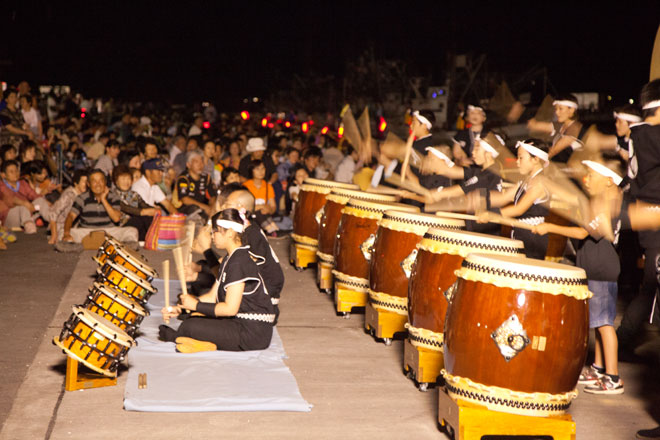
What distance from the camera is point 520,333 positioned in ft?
12.0

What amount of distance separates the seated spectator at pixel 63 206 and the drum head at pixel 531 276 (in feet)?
21.7

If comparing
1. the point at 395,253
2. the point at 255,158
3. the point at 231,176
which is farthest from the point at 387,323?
the point at 255,158

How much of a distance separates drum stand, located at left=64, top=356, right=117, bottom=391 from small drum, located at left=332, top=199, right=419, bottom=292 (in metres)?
2.19

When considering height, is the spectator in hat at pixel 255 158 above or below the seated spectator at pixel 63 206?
above

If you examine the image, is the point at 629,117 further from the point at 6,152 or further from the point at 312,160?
the point at 6,152

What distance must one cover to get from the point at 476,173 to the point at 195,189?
16.5 feet

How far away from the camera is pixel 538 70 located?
25578mm

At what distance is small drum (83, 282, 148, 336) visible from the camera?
485 cm

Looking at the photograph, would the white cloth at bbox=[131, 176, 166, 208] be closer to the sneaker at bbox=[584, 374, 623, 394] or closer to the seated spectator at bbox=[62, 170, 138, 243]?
the seated spectator at bbox=[62, 170, 138, 243]

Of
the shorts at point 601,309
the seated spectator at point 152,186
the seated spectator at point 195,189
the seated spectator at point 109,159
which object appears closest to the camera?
the shorts at point 601,309

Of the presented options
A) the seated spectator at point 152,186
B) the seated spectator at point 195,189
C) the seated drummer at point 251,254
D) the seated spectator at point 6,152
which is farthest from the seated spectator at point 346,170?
the seated drummer at point 251,254

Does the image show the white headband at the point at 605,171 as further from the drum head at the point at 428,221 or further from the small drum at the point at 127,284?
the small drum at the point at 127,284

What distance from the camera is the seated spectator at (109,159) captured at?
12.5 metres

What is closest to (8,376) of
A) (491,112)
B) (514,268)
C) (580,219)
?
(514,268)
